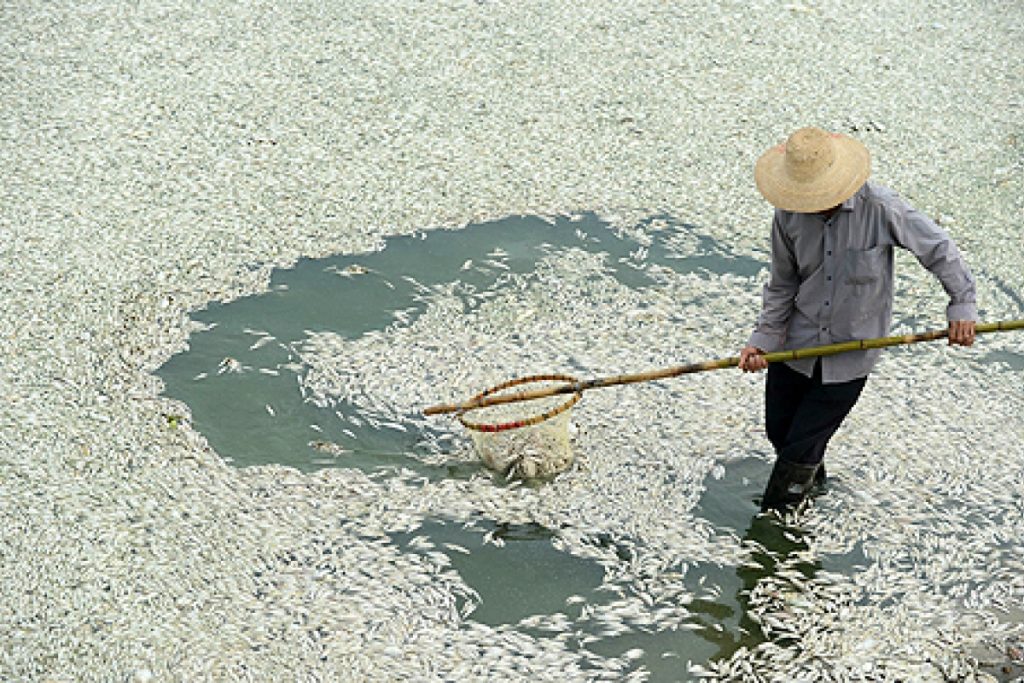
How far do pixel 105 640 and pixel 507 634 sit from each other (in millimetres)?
1198

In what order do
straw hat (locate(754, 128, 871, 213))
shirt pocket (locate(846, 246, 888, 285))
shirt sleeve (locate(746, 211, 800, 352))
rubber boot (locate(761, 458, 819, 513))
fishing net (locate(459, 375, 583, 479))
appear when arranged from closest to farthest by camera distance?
straw hat (locate(754, 128, 871, 213)), shirt pocket (locate(846, 246, 888, 285)), shirt sleeve (locate(746, 211, 800, 352)), rubber boot (locate(761, 458, 819, 513)), fishing net (locate(459, 375, 583, 479))

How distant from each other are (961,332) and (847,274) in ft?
1.19

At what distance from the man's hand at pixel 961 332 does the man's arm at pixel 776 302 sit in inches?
18.6

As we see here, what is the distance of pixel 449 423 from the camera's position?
463cm

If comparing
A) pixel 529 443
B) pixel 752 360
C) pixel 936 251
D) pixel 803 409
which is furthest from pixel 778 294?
pixel 529 443

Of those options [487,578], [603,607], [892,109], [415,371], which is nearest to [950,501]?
[603,607]

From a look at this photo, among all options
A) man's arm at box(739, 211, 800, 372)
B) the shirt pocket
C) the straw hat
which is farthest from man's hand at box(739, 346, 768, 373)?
the straw hat

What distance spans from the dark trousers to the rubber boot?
32 millimetres

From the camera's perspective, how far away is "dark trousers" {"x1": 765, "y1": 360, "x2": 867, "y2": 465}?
3729 millimetres

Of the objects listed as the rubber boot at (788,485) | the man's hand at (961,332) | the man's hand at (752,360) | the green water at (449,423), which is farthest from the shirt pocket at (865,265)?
the green water at (449,423)

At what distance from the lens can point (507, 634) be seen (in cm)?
376

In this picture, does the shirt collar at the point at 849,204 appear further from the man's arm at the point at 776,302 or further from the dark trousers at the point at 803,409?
the dark trousers at the point at 803,409

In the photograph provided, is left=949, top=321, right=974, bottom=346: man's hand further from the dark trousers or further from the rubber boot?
the rubber boot

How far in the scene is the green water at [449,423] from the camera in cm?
386
